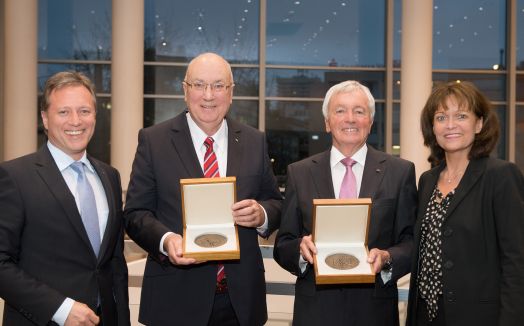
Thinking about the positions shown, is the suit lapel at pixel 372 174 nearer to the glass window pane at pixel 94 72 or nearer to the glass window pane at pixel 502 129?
the glass window pane at pixel 94 72

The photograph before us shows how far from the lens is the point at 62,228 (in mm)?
2332

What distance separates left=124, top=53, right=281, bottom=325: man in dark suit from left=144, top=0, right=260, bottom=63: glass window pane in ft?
32.2

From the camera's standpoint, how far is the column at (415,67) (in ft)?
34.8

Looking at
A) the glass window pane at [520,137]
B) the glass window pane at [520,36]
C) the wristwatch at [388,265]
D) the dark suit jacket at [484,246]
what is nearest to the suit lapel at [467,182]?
the dark suit jacket at [484,246]

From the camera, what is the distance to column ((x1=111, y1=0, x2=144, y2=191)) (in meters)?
10.4

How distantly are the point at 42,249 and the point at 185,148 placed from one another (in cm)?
85

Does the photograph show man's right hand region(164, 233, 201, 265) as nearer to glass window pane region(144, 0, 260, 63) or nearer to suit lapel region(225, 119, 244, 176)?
suit lapel region(225, 119, 244, 176)

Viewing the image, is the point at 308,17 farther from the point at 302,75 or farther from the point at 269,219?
the point at 269,219

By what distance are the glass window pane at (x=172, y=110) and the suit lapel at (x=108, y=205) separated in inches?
385

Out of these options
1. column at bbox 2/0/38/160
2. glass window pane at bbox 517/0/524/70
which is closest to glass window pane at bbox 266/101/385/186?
glass window pane at bbox 517/0/524/70

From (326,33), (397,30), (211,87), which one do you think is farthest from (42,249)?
(397,30)

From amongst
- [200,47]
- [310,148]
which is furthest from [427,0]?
[200,47]

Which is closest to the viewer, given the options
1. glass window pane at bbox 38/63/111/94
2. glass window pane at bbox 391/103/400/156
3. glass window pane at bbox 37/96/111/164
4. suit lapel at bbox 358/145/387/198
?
suit lapel at bbox 358/145/387/198

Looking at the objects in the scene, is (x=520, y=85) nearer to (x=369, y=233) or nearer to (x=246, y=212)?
(x=369, y=233)
